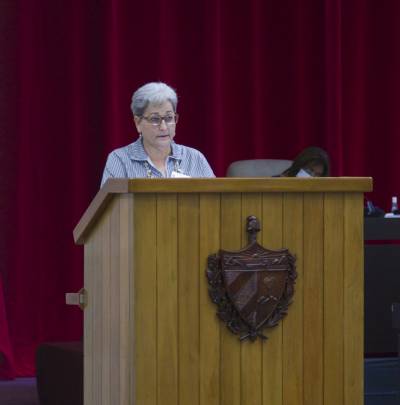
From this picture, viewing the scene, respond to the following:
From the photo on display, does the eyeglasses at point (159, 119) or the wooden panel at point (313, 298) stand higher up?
the eyeglasses at point (159, 119)

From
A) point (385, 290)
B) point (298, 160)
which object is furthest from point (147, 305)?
point (385, 290)

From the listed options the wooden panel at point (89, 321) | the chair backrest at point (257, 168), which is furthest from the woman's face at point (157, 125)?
the chair backrest at point (257, 168)

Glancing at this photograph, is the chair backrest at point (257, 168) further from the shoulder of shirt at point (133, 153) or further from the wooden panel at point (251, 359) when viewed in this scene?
the wooden panel at point (251, 359)

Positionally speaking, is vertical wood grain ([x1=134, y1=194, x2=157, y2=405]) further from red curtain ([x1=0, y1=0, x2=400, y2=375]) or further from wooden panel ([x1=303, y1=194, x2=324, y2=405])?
red curtain ([x1=0, y1=0, x2=400, y2=375])

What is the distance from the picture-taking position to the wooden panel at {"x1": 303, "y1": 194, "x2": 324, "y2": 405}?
2.70 m

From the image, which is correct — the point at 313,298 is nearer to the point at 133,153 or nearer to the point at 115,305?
the point at 115,305

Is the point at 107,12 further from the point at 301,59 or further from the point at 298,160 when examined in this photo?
the point at 298,160

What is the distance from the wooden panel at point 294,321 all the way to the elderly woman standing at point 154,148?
1119 mm

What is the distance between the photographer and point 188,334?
2604mm

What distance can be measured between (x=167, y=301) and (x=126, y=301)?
106mm

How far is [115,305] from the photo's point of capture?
9.01ft

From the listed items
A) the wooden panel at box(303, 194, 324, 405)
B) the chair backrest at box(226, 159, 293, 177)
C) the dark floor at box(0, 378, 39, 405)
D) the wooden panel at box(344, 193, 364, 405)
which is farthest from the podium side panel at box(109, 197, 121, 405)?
the dark floor at box(0, 378, 39, 405)

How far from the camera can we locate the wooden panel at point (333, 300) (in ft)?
8.91

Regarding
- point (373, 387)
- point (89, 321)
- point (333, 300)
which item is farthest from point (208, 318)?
point (373, 387)
